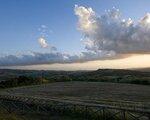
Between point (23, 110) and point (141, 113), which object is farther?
Result: point (23, 110)

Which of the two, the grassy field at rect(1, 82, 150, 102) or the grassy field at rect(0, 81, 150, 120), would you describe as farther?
the grassy field at rect(1, 82, 150, 102)

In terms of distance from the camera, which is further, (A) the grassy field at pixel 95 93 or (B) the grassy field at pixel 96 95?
(A) the grassy field at pixel 95 93

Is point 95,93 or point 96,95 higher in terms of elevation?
point 95,93

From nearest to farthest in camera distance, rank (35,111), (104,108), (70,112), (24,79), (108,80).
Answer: (104,108)
(70,112)
(35,111)
(24,79)
(108,80)

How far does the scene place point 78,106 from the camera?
117 ft

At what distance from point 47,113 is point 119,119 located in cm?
896

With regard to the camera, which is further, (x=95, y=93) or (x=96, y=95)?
(x=95, y=93)

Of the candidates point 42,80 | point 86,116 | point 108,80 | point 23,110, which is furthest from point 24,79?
point 86,116

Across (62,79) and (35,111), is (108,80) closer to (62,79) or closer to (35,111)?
(62,79)

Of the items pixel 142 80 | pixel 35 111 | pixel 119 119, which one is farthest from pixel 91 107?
pixel 142 80

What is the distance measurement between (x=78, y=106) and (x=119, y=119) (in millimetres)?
6259

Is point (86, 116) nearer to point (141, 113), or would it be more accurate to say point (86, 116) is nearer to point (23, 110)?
point (141, 113)

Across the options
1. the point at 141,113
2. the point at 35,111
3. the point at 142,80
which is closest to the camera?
the point at 141,113

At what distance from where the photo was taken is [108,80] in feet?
322
